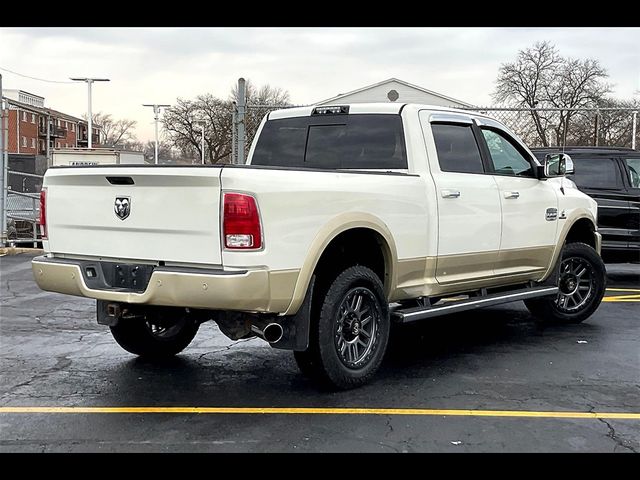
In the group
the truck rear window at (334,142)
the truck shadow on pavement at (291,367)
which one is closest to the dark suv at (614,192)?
the truck shadow on pavement at (291,367)

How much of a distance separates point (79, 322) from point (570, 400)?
503 centimetres

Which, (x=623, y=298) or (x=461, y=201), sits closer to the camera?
(x=461, y=201)

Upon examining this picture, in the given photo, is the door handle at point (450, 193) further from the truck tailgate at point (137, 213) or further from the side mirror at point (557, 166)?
the truck tailgate at point (137, 213)

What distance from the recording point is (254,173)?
4168 millimetres

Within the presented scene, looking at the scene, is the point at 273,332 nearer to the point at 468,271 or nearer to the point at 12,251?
the point at 468,271

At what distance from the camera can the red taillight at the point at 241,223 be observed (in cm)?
409

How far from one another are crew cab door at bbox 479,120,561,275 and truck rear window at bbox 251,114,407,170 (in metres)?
1.06

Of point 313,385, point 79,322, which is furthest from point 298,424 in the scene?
point 79,322

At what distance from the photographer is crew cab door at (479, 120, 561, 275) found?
6230 mm

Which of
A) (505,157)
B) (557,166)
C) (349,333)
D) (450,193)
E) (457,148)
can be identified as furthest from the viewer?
(557,166)

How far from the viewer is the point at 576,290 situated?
7.30 metres

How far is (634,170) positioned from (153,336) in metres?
7.70

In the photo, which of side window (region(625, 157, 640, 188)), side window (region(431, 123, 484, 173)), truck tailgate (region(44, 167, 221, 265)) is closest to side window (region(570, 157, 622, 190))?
side window (region(625, 157, 640, 188))

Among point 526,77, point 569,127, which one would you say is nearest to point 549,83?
point 526,77
